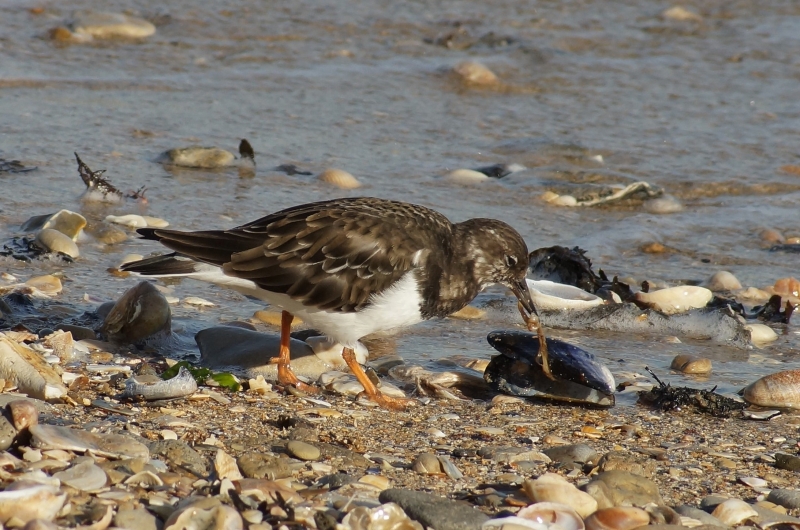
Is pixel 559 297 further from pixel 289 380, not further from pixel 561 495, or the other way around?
pixel 561 495

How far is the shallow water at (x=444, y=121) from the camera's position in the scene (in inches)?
215

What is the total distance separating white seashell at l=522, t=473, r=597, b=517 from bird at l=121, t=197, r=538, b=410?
1.00 metres

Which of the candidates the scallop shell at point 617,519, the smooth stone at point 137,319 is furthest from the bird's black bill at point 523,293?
the scallop shell at point 617,519

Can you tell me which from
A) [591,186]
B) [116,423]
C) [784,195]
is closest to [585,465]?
[116,423]

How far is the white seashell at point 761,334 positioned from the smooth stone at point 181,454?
2.73 meters

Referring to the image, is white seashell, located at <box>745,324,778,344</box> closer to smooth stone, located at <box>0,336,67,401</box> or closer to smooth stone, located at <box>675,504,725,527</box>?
smooth stone, located at <box>675,504,725,527</box>

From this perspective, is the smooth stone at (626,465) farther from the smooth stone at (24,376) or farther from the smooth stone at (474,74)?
the smooth stone at (474,74)

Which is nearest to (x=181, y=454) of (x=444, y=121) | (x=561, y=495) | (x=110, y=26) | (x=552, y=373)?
(x=561, y=495)

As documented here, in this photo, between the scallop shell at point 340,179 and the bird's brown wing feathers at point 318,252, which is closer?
the bird's brown wing feathers at point 318,252

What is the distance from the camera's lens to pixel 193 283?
4727mm

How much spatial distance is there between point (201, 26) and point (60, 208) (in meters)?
4.38

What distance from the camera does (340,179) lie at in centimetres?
617

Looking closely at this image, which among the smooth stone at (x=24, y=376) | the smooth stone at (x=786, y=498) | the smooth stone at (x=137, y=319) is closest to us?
the smooth stone at (x=786, y=498)

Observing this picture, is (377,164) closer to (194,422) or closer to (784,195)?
(784,195)
